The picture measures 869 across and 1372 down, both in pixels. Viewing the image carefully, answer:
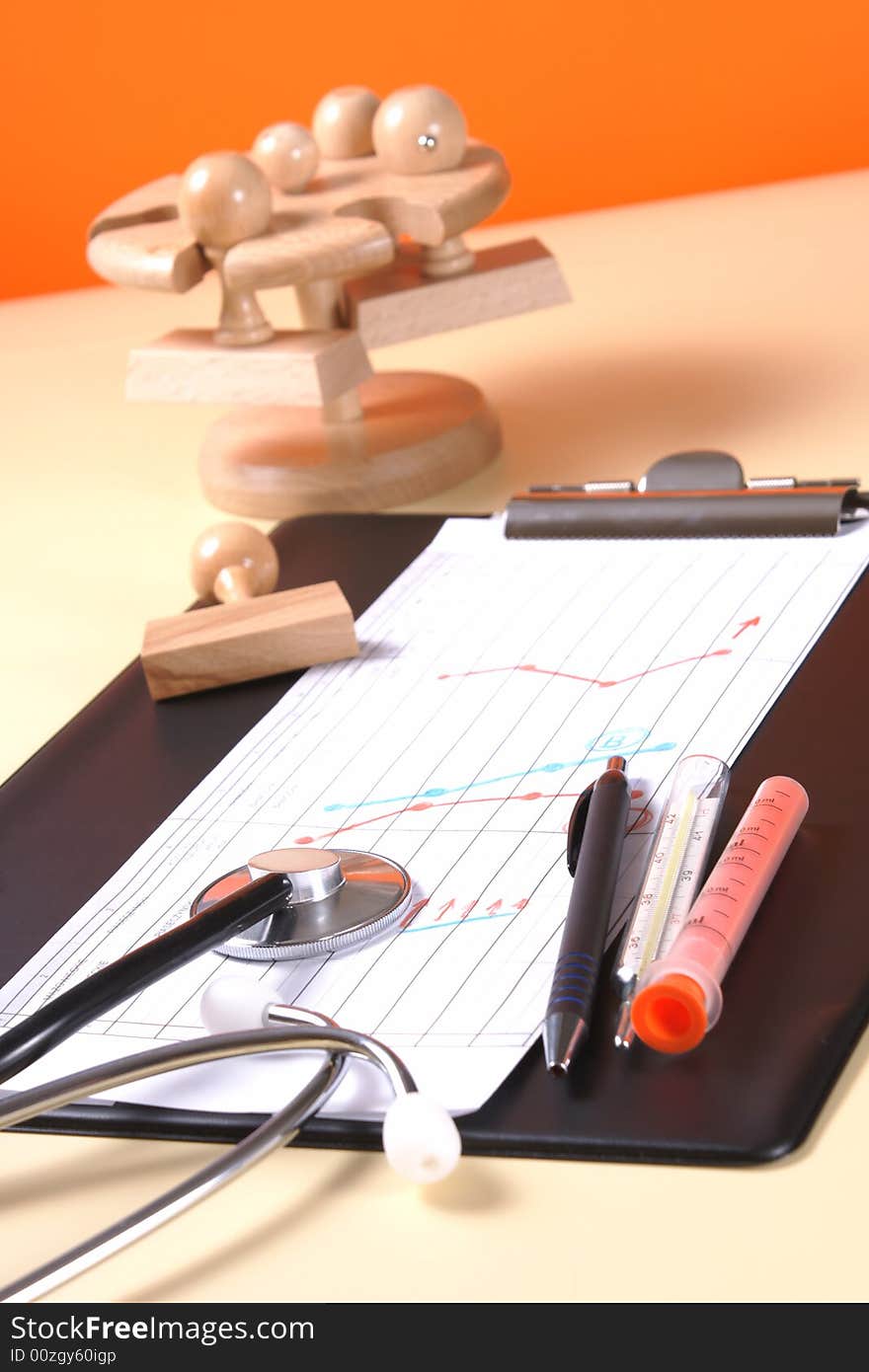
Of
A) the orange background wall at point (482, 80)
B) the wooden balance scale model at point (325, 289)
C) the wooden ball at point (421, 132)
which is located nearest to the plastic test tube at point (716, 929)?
the wooden balance scale model at point (325, 289)

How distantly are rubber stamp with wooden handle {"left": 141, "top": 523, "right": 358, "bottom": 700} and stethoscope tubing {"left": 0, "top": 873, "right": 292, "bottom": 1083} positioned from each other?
0.23 metres

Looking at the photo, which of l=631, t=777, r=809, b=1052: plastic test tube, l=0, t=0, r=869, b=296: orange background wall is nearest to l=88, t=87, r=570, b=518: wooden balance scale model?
l=631, t=777, r=809, b=1052: plastic test tube

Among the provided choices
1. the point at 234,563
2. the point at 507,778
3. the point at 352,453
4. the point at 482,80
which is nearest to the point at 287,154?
the point at 352,453

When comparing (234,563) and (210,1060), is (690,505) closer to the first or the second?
(234,563)

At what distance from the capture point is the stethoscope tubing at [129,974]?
0.47m

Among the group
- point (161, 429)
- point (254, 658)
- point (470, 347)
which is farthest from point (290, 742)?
point (470, 347)

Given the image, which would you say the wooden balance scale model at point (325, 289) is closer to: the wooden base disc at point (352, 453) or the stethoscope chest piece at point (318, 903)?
the wooden base disc at point (352, 453)

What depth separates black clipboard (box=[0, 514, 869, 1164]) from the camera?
1.44 ft

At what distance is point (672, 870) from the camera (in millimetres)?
516

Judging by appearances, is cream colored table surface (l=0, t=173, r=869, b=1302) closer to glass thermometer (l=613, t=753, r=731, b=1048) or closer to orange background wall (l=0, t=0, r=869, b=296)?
glass thermometer (l=613, t=753, r=731, b=1048)

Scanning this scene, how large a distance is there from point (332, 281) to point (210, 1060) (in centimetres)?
64

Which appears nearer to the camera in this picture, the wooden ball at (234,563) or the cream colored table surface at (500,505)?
the cream colored table surface at (500,505)

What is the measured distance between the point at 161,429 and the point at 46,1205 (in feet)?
2.73

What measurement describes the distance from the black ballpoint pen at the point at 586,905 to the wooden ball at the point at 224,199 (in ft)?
1.52
